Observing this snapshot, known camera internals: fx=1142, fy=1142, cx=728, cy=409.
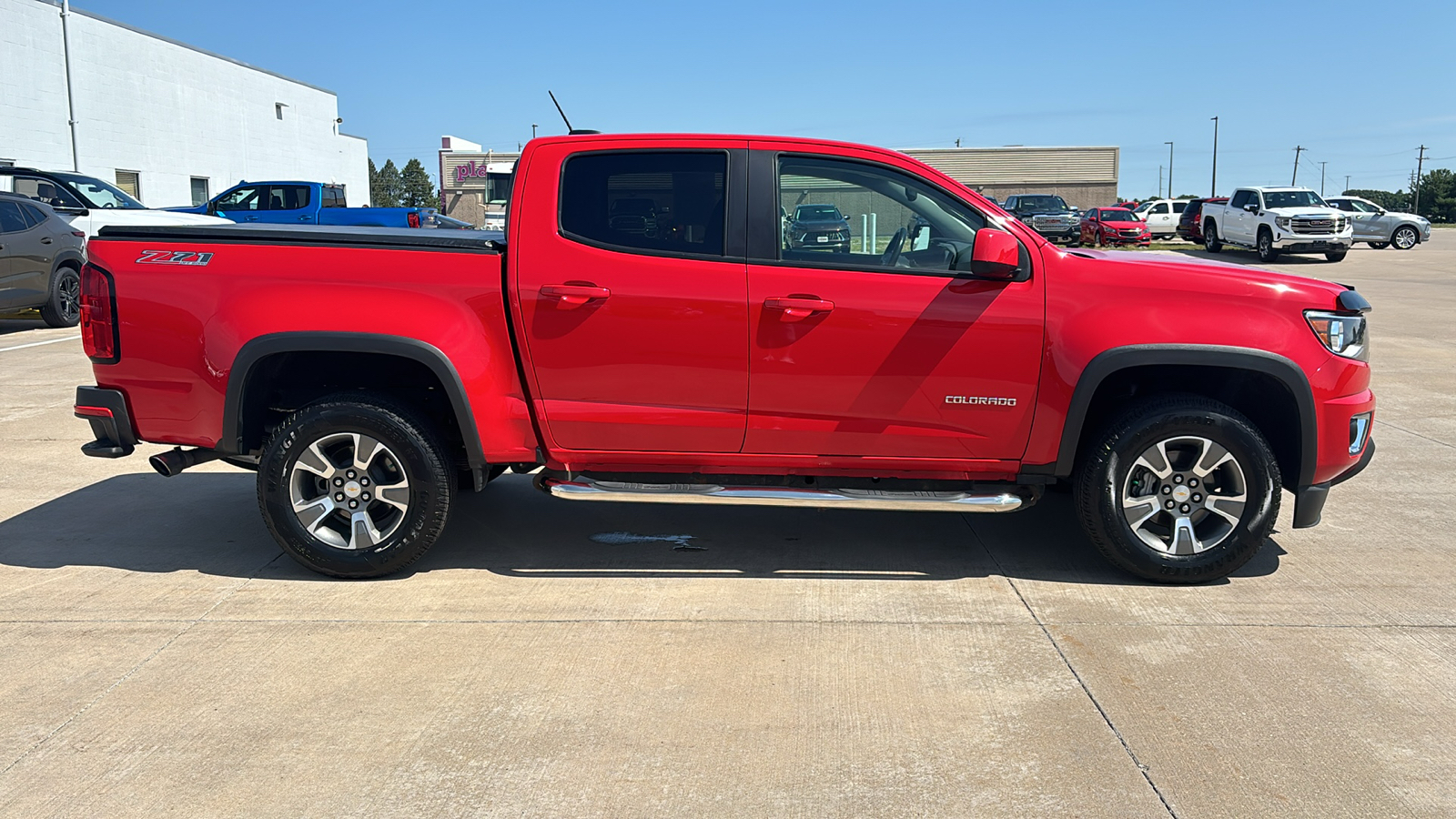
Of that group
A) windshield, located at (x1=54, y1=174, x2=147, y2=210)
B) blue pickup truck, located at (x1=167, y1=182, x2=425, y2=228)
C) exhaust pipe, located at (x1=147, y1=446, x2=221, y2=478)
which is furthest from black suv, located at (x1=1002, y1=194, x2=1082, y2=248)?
exhaust pipe, located at (x1=147, y1=446, x2=221, y2=478)

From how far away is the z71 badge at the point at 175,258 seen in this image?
4836 millimetres

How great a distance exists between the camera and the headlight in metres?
4.82

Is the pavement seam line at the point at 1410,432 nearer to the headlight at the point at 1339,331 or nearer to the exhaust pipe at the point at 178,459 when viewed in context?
the headlight at the point at 1339,331

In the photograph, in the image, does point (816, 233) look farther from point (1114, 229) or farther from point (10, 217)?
point (1114, 229)

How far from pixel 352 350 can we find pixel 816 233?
203 centimetres

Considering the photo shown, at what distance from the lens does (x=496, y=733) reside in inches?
142

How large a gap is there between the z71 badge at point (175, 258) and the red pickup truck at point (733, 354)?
0.05ft

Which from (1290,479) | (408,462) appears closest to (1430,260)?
(1290,479)

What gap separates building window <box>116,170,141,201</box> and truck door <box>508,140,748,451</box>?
35195 mm

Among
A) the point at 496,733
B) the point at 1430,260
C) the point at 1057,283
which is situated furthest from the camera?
the point at 1430,260

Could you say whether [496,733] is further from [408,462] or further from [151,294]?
[151,294]

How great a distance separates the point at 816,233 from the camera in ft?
16.0

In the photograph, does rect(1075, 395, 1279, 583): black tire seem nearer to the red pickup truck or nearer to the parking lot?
the red pickup truck

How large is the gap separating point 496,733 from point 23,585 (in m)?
2.75
